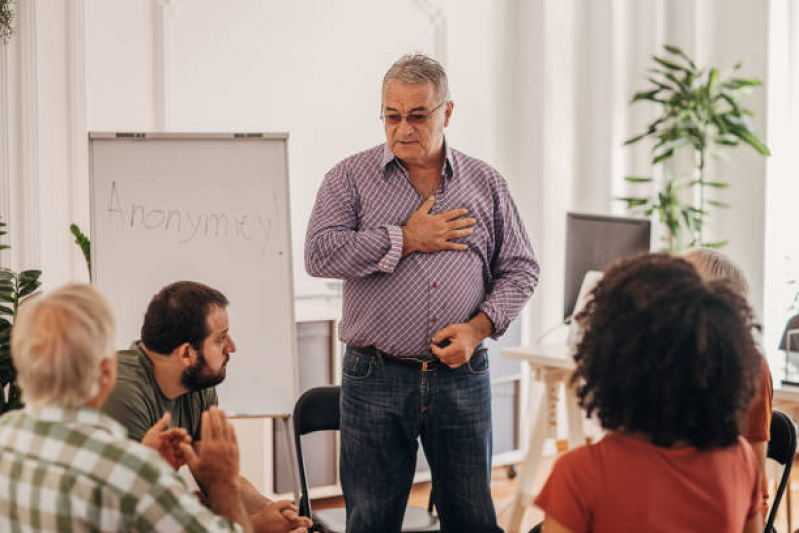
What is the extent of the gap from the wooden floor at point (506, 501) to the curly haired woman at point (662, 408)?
257 cm

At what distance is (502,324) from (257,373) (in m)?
0.99

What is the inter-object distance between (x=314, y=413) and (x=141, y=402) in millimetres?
800

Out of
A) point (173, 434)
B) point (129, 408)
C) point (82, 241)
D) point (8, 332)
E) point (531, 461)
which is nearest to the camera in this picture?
point (173, 434)

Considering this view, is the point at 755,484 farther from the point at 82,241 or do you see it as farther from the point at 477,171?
the point at 82,241

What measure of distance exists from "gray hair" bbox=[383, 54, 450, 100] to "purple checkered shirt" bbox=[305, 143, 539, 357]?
7.3 inches

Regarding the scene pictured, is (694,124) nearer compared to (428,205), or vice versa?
(428,205)

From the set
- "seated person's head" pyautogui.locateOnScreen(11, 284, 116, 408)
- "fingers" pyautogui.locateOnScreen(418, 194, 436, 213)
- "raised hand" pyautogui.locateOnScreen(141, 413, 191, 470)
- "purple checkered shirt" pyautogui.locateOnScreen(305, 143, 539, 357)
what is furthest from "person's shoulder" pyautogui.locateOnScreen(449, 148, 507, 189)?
"seated person's head" pyautogui.locateOnScreen(11, 284, 116, 408)

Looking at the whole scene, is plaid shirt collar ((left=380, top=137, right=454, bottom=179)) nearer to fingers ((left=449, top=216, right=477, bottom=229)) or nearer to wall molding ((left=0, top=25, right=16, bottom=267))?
fingers ((left=449, top=216, right=477, bottom=229))

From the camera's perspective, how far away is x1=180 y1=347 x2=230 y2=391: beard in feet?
6.94

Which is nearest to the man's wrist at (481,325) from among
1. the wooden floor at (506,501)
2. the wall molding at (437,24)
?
the wooden floor at (506,501)

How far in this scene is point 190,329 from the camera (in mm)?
2104

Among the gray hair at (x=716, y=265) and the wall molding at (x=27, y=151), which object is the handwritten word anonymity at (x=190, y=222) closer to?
the wall molding at (x=27, y=151)

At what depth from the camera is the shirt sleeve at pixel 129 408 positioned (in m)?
2.01

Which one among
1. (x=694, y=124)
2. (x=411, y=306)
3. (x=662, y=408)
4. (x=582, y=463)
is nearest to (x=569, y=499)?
(x=582, y=463)
